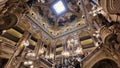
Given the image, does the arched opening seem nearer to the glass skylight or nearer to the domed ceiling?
the domed ceiling

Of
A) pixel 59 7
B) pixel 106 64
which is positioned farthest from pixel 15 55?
pixel 59 7

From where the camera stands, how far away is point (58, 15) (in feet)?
46.7

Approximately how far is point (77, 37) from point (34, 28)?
3384mm

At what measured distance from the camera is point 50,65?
9.66m

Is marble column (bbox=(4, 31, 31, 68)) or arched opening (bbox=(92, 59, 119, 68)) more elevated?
marble column (bbox=(4, 31, 31, 68))

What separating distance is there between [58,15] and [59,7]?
77 cm

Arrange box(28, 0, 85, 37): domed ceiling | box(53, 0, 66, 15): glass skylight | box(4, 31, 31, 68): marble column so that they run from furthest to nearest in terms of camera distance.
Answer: box(53, 0, 66, 15): glass skylight → box(28, 0, 85, 37): domed ceiling → box(4, 31, 31, 68): marble column

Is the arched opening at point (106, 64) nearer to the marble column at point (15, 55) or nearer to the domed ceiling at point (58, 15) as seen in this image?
the marble column at point (15, 55)

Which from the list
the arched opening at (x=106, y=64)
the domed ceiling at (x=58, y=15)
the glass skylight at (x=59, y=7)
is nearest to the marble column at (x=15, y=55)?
the domed ceiling at (x=58, y=15)

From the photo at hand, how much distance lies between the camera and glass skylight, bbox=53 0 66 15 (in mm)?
13880

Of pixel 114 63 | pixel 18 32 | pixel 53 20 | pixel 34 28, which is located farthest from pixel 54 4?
pixel 114 63

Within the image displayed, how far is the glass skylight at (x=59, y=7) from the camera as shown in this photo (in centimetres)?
1388

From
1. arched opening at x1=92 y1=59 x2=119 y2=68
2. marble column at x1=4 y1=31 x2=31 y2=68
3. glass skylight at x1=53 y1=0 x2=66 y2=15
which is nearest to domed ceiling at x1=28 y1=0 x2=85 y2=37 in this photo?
glass skylight at x1=53 y1=0 x2=66 y2=15

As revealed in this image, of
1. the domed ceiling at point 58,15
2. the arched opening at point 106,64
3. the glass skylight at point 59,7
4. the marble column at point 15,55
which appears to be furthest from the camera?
the glass skylight at point 59,7
